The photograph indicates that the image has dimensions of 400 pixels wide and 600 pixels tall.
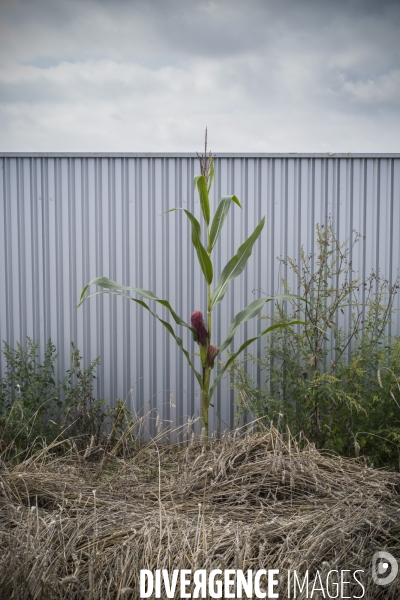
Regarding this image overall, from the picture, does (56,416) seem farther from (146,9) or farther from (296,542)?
(146,9)

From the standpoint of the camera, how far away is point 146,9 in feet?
12.6

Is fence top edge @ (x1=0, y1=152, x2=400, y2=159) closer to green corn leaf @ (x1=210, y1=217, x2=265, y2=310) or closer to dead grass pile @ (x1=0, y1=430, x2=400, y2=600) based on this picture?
green corn leaf @ (x1=210, y1=217, x2=265, y2=310)

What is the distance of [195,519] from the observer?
202 centimetres

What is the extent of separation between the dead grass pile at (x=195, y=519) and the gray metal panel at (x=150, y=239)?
45.5 inches

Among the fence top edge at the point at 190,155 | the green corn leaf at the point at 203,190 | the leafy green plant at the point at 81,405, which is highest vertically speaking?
the fence top edge at the point at 190,155

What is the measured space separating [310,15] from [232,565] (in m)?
3.82

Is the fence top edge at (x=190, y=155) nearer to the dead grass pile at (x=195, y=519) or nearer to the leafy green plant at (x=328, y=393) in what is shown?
the leafy green plant at (x=328, y=393)

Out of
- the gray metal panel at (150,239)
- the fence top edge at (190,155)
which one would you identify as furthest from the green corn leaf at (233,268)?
the fence top edge at (190,155)

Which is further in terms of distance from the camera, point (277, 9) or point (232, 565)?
point (277, 9)

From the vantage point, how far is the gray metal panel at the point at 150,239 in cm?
366

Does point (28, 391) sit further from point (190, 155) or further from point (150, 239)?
point (190, 155)

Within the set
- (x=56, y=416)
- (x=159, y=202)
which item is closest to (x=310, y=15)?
(x=159, y=202)

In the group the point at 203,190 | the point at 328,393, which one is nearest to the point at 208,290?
the point at 203,190

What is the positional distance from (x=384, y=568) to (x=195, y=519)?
2.44 feet
